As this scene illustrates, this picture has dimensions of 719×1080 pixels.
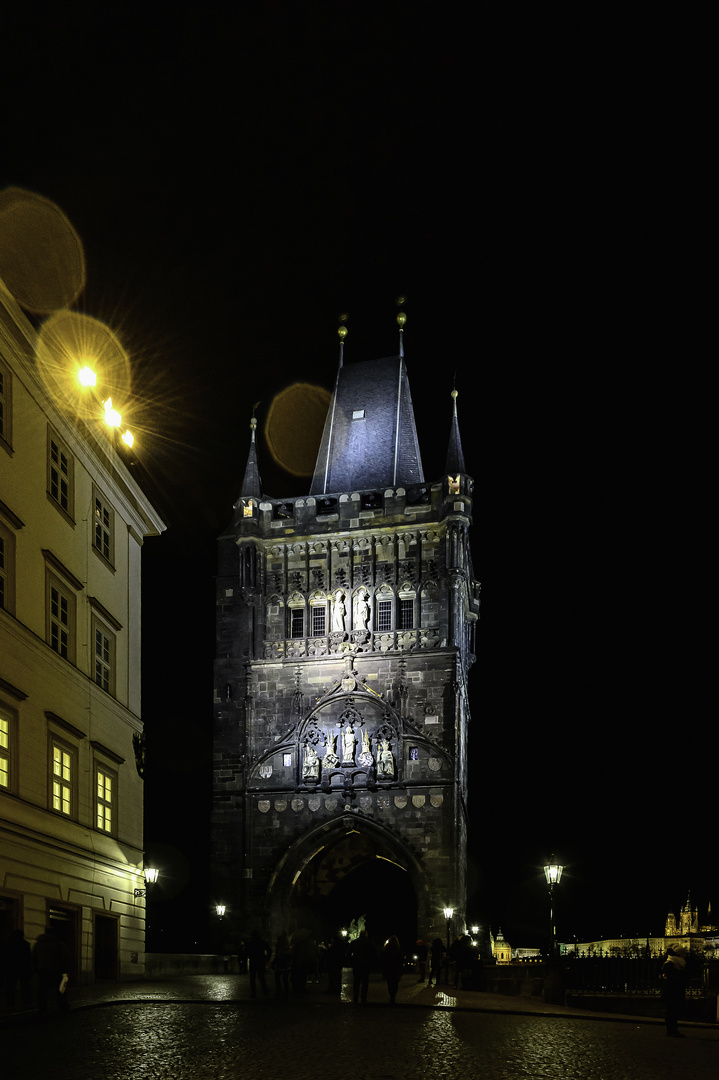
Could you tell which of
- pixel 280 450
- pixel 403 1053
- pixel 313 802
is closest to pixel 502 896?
pixel 313 802

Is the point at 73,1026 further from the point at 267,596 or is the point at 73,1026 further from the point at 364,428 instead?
the point at 364,428

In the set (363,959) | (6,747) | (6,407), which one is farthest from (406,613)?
(6,747)

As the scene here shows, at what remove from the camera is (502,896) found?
7481 centimetres

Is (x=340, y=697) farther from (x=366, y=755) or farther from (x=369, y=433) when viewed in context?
(x=369, y=433)

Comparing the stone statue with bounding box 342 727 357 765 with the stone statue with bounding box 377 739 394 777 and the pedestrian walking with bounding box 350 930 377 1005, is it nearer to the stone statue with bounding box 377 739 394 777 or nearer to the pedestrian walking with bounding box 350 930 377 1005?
the stone statue with bounding box 377 739 394 777

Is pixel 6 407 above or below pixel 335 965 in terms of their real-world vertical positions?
above

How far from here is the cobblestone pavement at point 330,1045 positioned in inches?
460

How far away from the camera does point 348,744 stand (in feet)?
176

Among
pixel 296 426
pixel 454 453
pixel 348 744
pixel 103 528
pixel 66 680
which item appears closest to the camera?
pixel 66 680

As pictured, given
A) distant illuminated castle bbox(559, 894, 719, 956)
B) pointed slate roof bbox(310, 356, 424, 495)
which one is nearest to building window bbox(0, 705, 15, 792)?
pointed slate roof bbox(310, 356, 424, 495)

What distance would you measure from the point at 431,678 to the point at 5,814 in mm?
35069

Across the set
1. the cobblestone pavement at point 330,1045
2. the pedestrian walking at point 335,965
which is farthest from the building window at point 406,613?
the cobblestone pavement at point 330,1045

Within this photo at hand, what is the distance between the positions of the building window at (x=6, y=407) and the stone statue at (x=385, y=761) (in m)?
33.6

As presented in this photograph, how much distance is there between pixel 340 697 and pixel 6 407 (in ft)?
111
